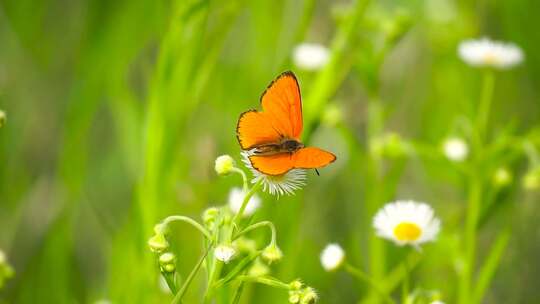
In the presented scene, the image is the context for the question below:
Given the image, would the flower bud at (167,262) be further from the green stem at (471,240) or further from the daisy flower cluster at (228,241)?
the green stem at (471,240)

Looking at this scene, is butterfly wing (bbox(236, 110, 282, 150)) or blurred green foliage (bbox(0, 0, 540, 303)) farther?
blurred green foliage (bbox(0, 0, 540, 303))

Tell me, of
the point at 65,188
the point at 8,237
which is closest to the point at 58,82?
the point at 8,237

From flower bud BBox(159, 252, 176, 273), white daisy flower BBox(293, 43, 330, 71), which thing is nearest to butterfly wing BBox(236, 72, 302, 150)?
flower bud BBox(159, 252, 176, 273)

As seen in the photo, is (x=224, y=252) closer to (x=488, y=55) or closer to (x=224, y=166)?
(x=224, y=166)

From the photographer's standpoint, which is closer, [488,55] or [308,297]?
[308,297]

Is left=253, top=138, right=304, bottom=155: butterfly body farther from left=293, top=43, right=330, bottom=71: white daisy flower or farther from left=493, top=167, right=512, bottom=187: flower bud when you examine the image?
left=293, top=43, right=330, bottom=71: white daisy flower

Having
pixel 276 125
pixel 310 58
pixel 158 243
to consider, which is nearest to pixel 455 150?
pixel 310 58
